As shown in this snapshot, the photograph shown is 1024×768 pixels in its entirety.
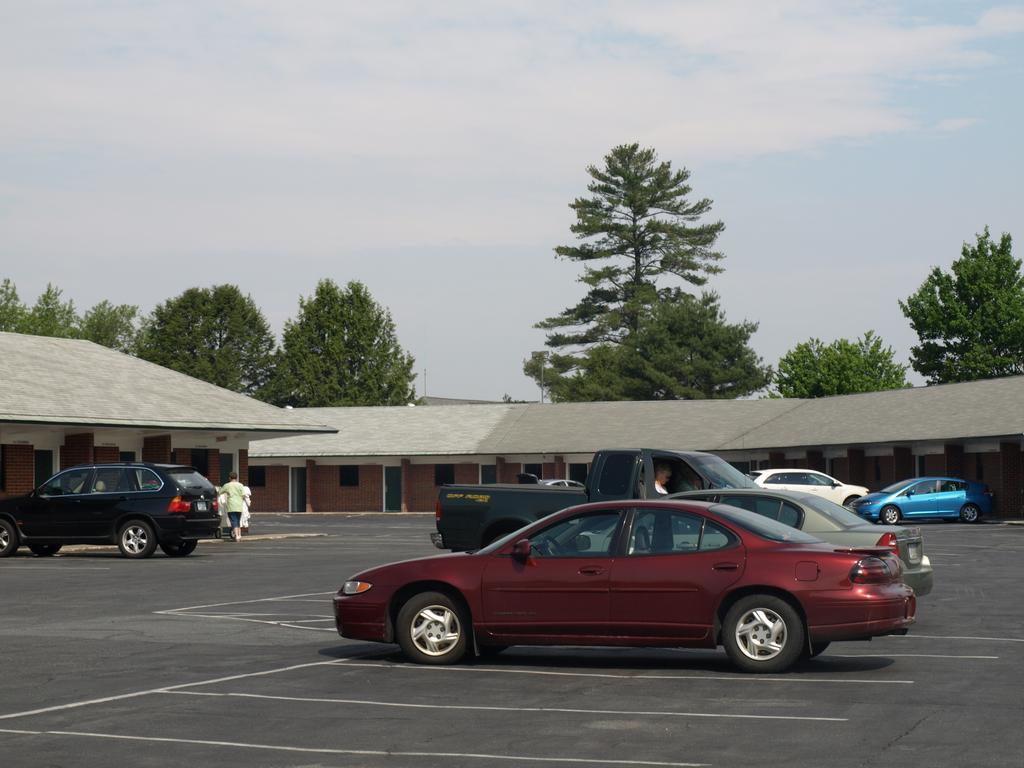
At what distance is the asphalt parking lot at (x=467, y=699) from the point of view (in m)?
9.35

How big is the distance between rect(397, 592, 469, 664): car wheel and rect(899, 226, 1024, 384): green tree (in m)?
80.3

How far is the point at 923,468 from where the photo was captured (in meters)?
61.1

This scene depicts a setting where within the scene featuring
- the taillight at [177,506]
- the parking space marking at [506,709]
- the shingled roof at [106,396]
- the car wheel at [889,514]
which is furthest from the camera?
the car wheel at [889,514]

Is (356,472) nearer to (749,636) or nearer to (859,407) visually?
(859,407)

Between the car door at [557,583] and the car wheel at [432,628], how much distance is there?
323 millimetres

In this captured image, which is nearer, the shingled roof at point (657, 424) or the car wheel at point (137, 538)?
the car wheel at point (137, 538)

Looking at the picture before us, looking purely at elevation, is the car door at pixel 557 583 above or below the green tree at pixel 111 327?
below

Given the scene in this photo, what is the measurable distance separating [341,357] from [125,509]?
76127 millimetres

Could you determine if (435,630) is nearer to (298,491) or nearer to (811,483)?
(811,483)

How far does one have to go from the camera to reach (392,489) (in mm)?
75812

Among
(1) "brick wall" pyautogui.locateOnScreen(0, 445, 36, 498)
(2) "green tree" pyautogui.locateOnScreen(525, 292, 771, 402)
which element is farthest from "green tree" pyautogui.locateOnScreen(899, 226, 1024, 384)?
(1) "brick wall" pyautogui.locateOnScreen(0, 445, 36, 498)

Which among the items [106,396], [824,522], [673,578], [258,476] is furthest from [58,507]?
[258,476]

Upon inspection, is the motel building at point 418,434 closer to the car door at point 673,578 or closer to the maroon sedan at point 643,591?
the maroon sedan at point 643,591

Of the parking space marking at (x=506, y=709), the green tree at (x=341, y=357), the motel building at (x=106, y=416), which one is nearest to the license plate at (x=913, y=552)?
the parking space marking at (x=506, y=709)
